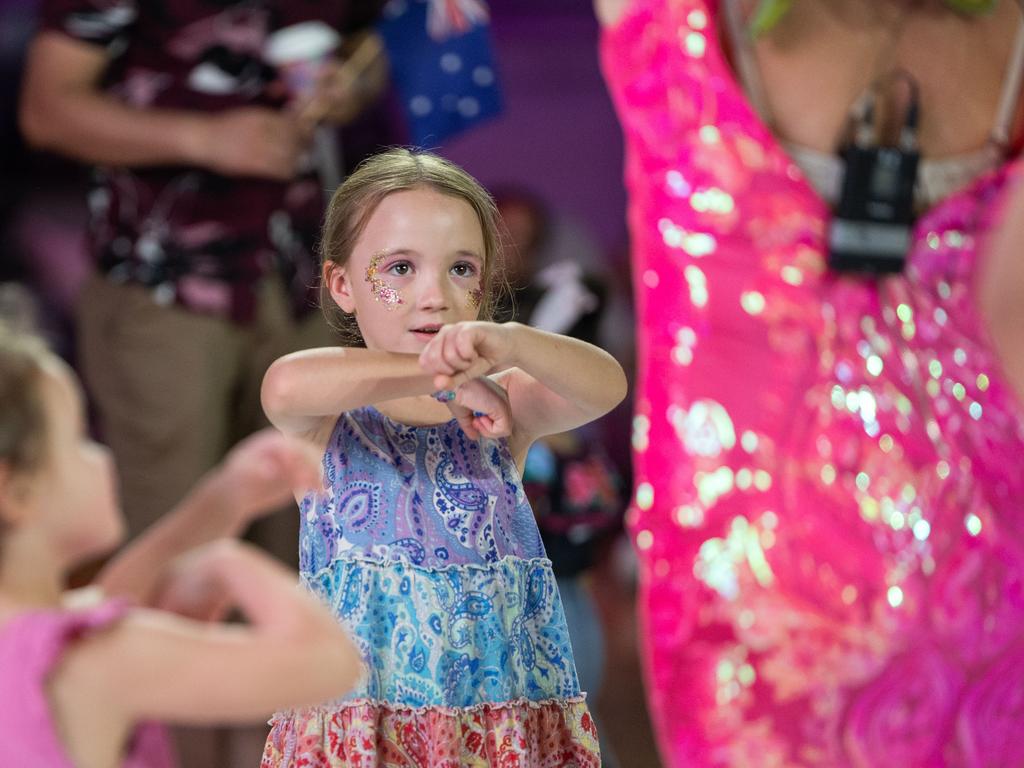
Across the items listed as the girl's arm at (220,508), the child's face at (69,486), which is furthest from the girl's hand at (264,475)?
the child's face at (69,486)

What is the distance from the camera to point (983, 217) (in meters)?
1.45

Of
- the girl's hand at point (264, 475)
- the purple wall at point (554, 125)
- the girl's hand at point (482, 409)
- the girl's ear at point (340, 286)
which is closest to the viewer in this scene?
the girl's hand at point (264, 475)

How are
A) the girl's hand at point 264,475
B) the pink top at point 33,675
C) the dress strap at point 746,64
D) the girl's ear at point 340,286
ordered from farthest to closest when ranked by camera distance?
1. the girl's ear at point 340,286
2. the dress strap at point 746,64
3. the girl's hand at point 264,475
4. the pink top at point 33,675

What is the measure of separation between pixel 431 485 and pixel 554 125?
1.94m

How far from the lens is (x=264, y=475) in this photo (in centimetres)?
121

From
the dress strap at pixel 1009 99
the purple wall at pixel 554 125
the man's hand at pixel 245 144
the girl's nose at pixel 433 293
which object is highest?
the dress strap at pixel 1009 99

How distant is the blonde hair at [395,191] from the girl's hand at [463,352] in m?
0.21

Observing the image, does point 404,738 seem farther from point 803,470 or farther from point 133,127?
point 133,127

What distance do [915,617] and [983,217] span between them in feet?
1.29

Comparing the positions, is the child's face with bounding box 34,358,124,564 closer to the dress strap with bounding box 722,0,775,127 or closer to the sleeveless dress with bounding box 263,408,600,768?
the sleeveless dress with bounding box 263,408,600,768

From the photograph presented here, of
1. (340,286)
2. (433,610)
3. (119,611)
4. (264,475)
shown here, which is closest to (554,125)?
(340,286)

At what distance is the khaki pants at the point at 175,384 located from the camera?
8.48 feet

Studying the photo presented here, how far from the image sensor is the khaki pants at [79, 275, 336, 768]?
8.48ft

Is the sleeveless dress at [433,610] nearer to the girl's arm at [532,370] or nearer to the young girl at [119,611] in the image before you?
the girl's arm at [532,370]
